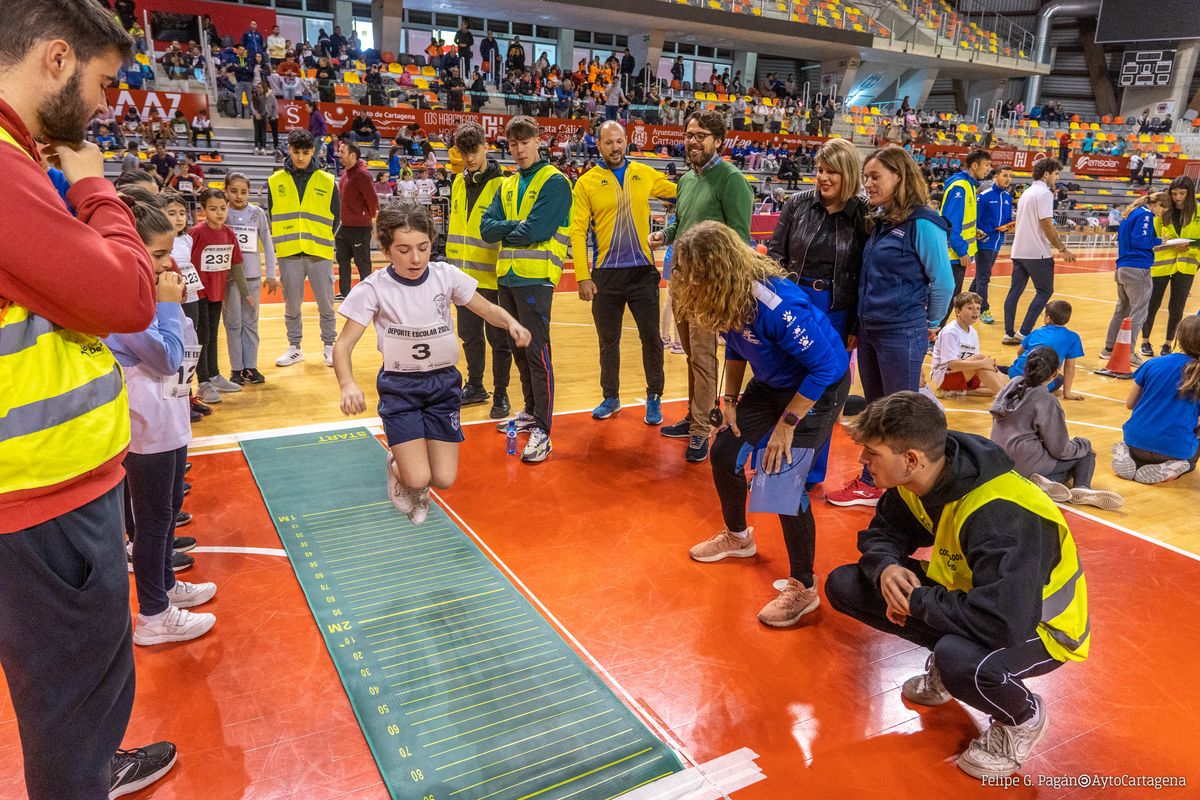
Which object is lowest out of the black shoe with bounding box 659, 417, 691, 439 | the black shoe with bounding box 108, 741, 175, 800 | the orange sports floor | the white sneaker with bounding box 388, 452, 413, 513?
the orange sports floor

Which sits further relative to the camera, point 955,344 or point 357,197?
point 357,197

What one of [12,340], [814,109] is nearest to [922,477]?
[12,340]

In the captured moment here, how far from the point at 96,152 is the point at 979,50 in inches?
1429

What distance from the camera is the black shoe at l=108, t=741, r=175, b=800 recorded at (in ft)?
7.30

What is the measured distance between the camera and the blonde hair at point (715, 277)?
9.37 feet

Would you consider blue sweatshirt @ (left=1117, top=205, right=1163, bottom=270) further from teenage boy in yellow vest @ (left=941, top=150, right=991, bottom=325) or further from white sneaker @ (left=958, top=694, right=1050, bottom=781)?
white sneaker @ (left=958, top=694, right=1050, bottom=781)

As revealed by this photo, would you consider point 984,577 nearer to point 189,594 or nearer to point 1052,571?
point 1052,571

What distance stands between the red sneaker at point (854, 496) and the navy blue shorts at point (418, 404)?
225 cm

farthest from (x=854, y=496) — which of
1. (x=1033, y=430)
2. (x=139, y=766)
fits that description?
(x=139, y=766)

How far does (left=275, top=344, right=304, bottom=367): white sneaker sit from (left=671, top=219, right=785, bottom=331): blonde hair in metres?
4.90

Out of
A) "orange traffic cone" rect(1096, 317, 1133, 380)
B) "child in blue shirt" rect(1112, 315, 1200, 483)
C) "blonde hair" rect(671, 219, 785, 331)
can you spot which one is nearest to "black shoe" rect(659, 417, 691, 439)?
"blonde hair" rect(671, 219, 785, 331)

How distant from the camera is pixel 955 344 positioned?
6371 millimetres

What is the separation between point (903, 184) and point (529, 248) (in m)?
2.31

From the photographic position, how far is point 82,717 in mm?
1595
